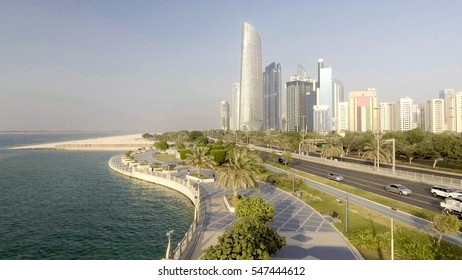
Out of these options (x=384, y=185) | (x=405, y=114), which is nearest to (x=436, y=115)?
(x=405, y=114)

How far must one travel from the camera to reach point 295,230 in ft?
65.1

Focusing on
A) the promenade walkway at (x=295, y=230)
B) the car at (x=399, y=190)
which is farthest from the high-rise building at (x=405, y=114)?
the promenade walkway at (x=295, y=230)

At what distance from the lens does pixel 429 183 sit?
3609 centimetres

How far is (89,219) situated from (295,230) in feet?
57.5

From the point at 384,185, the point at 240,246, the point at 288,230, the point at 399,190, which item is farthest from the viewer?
the point at 384,185

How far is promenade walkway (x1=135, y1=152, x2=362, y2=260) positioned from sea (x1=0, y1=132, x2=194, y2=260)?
271cm

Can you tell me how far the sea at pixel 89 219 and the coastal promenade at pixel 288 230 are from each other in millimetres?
2196

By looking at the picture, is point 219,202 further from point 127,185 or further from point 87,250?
point 127,185

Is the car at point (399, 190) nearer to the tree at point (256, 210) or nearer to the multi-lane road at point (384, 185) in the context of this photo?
the multi-lane road at point (384, 185)

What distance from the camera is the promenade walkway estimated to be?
52.9ft

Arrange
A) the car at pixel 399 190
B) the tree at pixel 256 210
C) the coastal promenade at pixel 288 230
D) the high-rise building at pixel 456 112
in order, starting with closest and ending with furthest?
the coastal promenade at pixel 288 230 → the tree at pixel 256 210 → the car at pixel 399 190 → the high-rise building at pixel 456 112

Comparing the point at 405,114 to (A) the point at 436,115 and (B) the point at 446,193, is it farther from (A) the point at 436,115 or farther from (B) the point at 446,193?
(B) the point at 446,193

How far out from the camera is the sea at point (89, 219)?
62.2 feet
